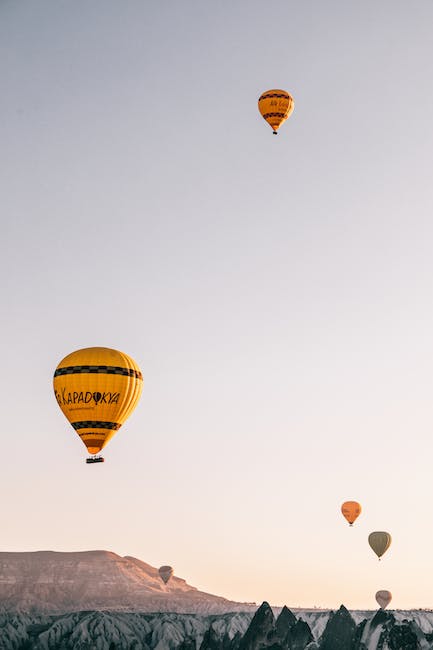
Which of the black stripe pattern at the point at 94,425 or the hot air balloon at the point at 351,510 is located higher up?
the hot air balloon at the point at 351,510

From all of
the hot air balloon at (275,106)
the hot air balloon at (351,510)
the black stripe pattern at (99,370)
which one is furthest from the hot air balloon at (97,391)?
the hot air balloon at (351,510)

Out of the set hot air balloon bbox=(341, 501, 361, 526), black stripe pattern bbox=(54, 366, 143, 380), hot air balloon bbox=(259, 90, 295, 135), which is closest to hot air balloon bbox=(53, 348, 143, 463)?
black stripe pattern bbox=(54, 366, 143, 380)

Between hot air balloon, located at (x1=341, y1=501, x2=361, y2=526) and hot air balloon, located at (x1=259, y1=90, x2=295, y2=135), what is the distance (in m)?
77.7

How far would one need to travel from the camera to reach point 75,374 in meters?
109

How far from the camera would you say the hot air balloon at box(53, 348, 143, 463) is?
106375 millimetres

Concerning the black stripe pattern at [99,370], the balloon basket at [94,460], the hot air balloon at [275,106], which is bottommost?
the balloon basket at [94,460]

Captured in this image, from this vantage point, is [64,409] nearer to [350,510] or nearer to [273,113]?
[273,113]

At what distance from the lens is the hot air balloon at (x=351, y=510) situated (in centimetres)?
18360

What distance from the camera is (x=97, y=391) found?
10781 cm

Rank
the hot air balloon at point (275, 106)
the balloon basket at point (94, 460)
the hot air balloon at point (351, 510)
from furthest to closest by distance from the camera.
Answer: the hot air balloon at point (351, 510)
the hot air balloon at point (275, 106)
the balloon basket at point (94, 460)

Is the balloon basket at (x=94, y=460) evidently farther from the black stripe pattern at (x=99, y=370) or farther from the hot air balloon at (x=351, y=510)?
the hot air balloon at (x=351, y=510)

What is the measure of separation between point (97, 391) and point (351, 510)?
3469 inches

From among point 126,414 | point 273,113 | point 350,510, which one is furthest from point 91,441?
point 350,510

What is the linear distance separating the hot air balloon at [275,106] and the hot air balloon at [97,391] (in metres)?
39.7
